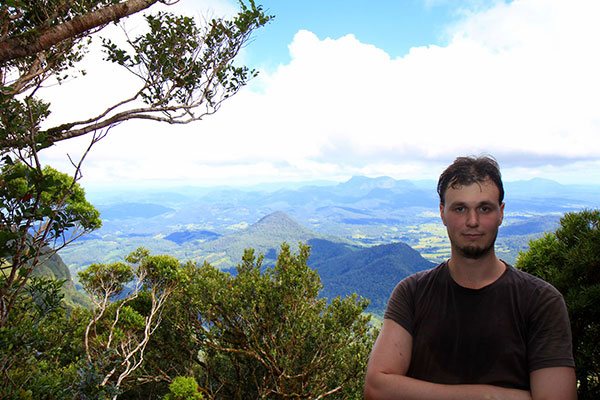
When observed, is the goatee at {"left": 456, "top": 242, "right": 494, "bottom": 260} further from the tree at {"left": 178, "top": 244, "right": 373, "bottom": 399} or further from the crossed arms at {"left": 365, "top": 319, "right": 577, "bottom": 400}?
the tree at {"left": 178, "top": 244, "right": 373, "bottom": 399}

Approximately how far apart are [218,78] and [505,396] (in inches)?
315

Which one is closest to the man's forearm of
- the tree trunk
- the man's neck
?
the man's neck

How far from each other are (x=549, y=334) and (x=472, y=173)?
1364mm

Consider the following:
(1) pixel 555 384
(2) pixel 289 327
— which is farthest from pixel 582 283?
(2) pixel 289 327

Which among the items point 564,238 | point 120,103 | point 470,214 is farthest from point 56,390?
point 564,238

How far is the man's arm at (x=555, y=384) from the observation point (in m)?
1.95

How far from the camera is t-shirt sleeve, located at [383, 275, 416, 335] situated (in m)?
2.58

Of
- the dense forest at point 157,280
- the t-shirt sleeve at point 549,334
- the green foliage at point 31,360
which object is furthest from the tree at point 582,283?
the green foliage at point 31,360

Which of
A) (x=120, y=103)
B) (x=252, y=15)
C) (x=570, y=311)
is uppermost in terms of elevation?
(x=252, y=15)

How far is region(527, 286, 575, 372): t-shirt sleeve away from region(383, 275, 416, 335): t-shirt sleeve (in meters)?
0.87

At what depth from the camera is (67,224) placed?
12.2 feet

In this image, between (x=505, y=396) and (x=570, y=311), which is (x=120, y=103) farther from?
(x=570, y=311)

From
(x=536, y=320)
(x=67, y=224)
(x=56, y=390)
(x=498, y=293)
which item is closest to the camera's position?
(x=536, y=320)

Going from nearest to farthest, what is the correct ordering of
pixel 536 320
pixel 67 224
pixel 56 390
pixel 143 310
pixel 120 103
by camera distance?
1. pixel 536 320
2. pixel 67 224
3. pixel 56 390
4. pixel 120 103
5. pixel 143 310
